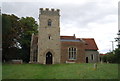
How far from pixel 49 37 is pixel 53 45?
5.72 ft

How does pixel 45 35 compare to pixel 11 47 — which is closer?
pixel 45 35

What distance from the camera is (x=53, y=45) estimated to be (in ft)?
123

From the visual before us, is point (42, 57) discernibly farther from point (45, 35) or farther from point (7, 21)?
point (7, 21)

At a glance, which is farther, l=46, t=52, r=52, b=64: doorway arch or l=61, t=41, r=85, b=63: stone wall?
l=61, t=41, r=85, b=63: stone wall

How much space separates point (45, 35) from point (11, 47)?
9.77 m

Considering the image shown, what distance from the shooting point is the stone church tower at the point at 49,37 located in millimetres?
37000

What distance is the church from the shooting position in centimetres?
3712

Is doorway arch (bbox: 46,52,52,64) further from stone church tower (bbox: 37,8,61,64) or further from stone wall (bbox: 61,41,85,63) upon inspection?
stone wall (bbox: 61,41,85,63)

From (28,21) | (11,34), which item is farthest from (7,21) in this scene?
(28,21)

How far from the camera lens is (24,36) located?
49500 mm

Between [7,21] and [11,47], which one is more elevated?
[7,21]

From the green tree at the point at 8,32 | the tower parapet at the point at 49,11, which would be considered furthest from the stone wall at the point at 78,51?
the green tree at the point at 8,32

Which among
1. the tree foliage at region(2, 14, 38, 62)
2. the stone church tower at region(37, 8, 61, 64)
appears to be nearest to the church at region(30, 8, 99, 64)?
the stone church tower at region(37, 8, 61, 64)

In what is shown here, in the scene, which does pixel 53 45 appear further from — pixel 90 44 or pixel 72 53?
pixel 90 44
